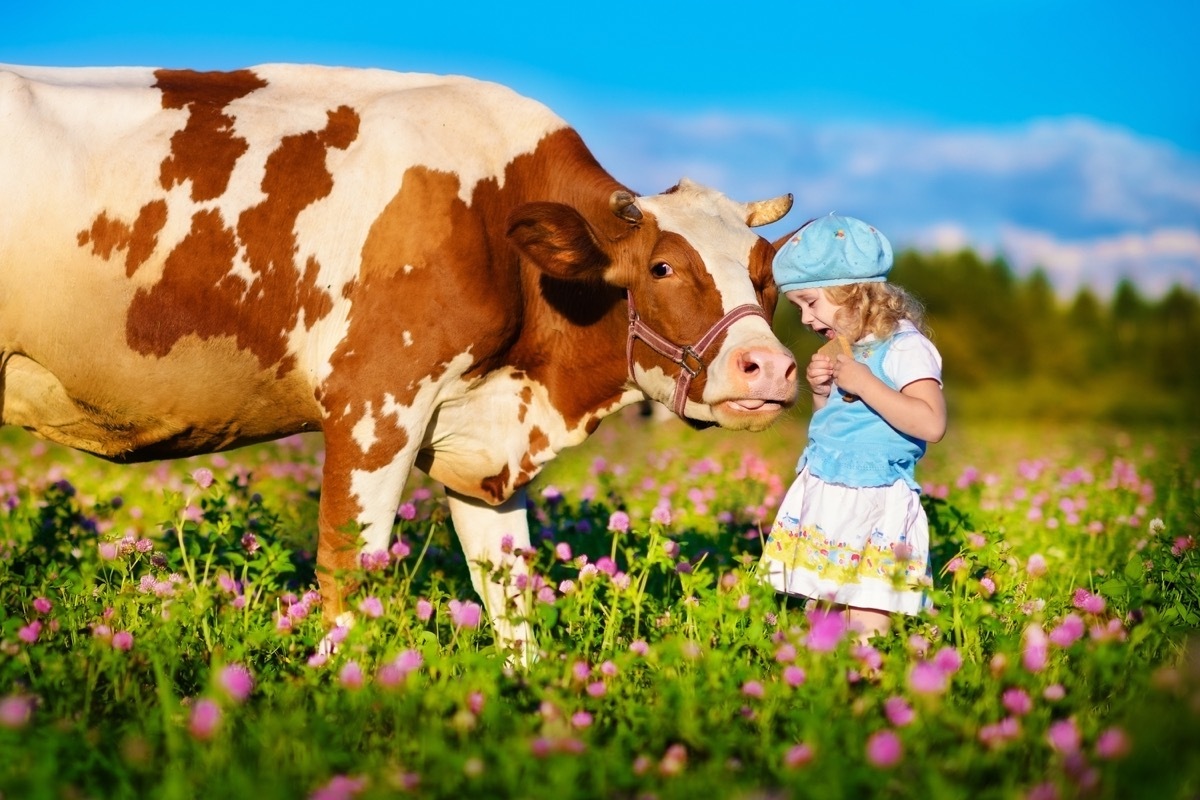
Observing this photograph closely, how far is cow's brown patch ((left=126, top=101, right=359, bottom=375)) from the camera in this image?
507cm

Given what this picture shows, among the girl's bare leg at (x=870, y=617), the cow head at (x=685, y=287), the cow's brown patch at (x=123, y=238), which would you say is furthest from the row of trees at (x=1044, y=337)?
the cow's brown patch at (x=123, y=238)

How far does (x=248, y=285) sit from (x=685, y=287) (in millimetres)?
1851

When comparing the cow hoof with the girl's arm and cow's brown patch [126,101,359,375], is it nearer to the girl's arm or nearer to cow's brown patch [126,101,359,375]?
cow's brown patch [126,101,359,375]

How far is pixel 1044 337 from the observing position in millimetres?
58500

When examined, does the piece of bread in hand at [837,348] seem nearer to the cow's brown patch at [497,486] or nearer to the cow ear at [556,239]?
the cow ear at [556,239]

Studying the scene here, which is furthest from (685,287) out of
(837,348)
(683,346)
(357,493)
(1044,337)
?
(1044,337)

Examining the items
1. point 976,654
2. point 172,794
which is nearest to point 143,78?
point 172,794

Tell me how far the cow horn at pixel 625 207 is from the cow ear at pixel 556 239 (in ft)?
0.49

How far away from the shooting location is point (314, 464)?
10.3m

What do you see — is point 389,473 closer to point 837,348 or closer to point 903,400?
point 837,348

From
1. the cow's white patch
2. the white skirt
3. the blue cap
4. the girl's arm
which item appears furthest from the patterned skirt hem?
the cow's white patch

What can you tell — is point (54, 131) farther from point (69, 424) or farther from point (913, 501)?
point (913, 501)

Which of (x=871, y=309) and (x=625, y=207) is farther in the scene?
(x=625, y=207)

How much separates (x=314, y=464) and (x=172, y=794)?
7.69m
